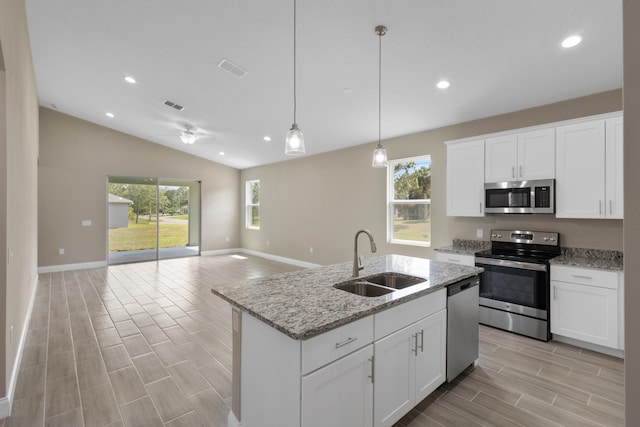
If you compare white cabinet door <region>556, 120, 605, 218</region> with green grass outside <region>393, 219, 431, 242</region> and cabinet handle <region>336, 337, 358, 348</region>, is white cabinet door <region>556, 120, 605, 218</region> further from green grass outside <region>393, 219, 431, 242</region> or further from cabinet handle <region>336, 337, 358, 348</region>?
cabinet handle <region>336, 337, 358, 348</region>

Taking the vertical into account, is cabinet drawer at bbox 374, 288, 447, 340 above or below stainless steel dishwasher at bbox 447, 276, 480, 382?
above

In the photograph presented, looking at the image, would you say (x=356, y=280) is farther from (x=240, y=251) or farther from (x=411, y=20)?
(x=240, y=251)

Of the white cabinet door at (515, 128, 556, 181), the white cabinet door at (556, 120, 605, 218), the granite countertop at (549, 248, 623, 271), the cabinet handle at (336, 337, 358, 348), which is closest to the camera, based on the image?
the cabinet handle at (336, 337, 358, 348)

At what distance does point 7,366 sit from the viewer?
6.95 ft

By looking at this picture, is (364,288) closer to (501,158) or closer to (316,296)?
(316,296)

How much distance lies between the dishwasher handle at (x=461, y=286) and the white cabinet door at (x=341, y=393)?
1.00 metres

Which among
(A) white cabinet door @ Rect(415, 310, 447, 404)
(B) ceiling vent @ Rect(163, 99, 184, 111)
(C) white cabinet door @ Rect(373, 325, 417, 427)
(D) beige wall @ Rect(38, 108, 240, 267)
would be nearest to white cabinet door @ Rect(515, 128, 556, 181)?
(A) white cabinet door @ Rect(415, 310, 447, 404)

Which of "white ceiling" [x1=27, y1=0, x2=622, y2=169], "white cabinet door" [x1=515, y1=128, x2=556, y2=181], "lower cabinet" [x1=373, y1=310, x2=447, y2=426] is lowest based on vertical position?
"lower cabinet" [x1=373, y1=310, x2=447, y2=426]

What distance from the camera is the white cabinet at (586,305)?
109 inches

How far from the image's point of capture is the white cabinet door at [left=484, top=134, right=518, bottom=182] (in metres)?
3.54

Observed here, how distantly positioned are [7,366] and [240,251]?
7.22m

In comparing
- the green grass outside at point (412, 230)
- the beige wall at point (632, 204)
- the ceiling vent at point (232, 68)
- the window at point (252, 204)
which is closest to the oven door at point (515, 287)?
the green grass outside at point (412, 230)

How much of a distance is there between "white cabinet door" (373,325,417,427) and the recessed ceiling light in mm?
2690

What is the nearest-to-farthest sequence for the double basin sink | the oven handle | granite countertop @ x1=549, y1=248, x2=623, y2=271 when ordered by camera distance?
the double basin sink < granite countertop @ x1=549, y1=248, x2=623, y2=271 < the oven handle
